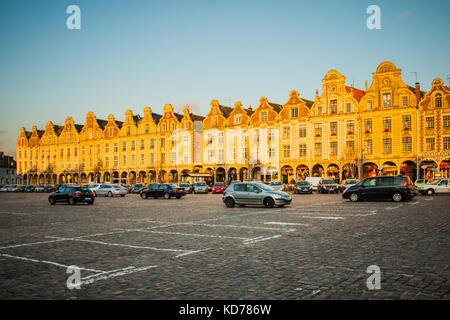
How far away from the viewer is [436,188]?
3850 centimetres

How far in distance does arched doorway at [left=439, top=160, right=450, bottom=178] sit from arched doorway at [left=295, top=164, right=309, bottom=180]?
58.4 feet

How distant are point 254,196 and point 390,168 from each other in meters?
35.7

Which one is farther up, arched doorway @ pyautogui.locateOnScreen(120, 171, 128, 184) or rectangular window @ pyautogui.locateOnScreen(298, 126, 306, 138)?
rectangular window @ pyautogui.locateOnScreen(298, 126, 306, 138)

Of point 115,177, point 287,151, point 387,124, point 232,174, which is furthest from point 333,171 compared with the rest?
point 115,177

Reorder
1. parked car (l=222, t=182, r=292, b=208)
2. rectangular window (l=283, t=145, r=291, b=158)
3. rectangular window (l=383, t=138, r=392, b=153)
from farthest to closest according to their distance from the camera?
rectangular window (l=283, t=145, r=291, b=158) < rectangular window (l=383, t=138, r=392, b=153) < parked car (l=222, t=182, r=292, b=208)

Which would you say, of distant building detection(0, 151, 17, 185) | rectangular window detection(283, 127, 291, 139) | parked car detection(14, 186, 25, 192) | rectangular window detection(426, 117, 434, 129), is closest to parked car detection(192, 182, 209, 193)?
rectangular window detection(283, 127, 291, 139)

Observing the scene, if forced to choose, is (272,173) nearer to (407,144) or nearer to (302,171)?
(302,171)

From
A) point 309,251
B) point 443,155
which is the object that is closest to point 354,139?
point 443,155

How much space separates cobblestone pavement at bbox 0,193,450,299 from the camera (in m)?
6.12

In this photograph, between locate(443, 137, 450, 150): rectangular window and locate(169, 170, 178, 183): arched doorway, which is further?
locate(169, 170, 178, 183): arched doorway

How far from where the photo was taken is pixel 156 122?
80.3 metres

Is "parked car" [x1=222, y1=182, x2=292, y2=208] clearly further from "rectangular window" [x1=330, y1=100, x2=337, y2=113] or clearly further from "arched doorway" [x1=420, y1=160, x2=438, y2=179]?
"rectangular window" [x1=330, y1=100, x2=337, y2=113]
